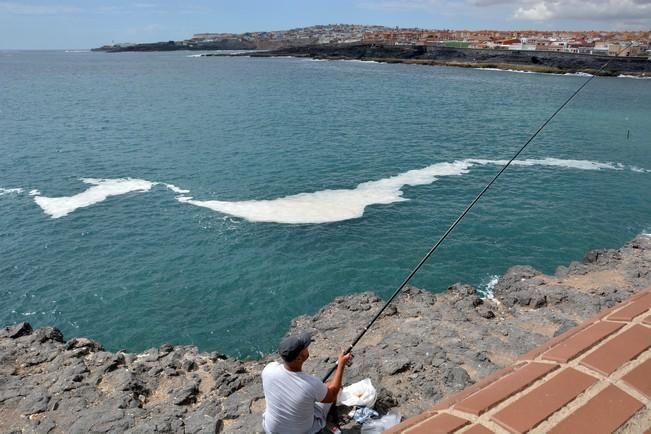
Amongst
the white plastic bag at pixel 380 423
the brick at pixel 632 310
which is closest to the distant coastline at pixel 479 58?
the white plastic bag at pixel 380 423

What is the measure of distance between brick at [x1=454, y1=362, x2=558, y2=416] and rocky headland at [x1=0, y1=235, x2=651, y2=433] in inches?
172

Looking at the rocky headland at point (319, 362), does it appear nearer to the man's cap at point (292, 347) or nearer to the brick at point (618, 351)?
the man's cap at point (292, 347)

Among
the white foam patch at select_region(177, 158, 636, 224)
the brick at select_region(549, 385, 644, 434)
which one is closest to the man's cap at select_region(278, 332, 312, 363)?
the brick at select_region(549, 385, 644, 434)

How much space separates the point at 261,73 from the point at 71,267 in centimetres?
8885

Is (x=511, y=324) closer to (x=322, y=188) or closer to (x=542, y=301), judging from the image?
(x=542, y=301)

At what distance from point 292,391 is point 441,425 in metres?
3.13

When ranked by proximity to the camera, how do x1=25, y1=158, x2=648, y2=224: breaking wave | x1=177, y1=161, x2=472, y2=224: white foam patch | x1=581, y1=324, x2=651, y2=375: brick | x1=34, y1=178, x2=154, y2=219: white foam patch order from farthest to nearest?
A: x1=34, y1=178, x2=154, y2=219: white foam patch, x1=25, y1=158, x2=648, y2=224: breaking wave, x1=177, y1=161, x2=472, y2=224: white foam patch, x1=581, y1=324, x2=651, y2=375: brick

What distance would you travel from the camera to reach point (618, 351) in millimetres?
2268

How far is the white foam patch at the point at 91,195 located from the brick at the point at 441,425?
22092 mm

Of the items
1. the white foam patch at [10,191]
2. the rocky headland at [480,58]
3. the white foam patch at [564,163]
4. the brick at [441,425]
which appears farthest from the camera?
the rocky headland at [480,58]

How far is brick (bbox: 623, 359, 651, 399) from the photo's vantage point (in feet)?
6.67

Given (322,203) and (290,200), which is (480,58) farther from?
(290,200)

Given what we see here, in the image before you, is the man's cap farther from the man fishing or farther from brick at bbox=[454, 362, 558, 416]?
brick at bbox=[454, 362, 558, 416]

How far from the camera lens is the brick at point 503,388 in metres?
2.06
